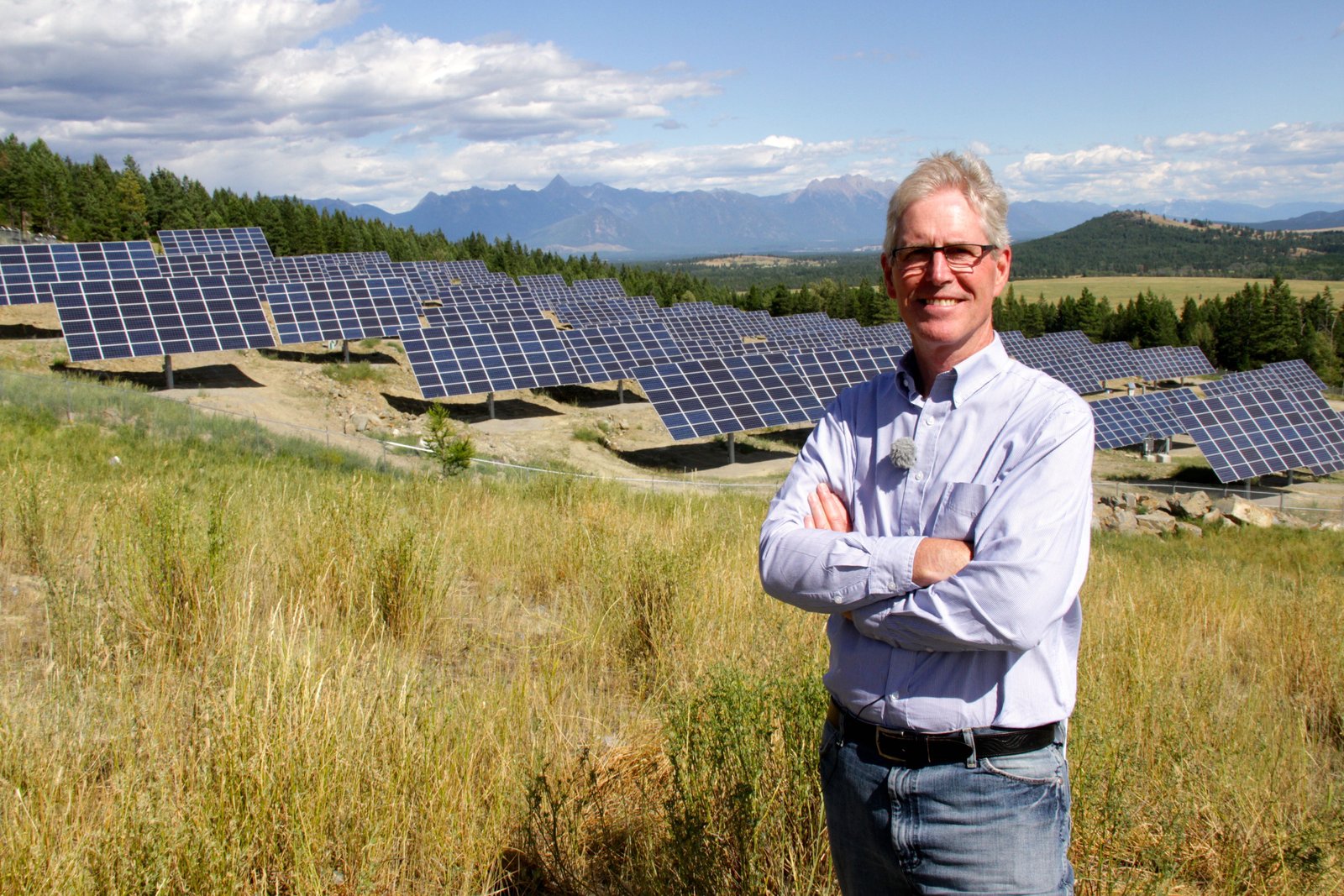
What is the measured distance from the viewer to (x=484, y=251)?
75688 millimetres

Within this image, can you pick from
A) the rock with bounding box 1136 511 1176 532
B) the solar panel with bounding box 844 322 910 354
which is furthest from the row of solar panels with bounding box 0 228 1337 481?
the rock with bounding box 1136 511 1176 532

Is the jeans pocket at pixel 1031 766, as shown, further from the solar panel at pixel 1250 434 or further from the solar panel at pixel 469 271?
the solar panel at pixel 469 271

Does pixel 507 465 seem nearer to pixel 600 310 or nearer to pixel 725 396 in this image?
pixel 725 396

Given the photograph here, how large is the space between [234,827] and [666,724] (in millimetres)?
1563

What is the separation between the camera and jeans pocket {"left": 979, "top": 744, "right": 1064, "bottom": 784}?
1.97m

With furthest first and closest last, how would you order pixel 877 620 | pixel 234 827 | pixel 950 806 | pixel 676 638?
pixel 676 638
pixel 234 827
pixel 877 620
pixel 950 806

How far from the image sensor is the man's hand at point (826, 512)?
2.48m

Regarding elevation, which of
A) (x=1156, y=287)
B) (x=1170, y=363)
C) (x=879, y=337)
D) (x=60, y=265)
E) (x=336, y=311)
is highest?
(x=1156, y=287)

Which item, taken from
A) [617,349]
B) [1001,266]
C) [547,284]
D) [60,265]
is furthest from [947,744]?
[547,284]

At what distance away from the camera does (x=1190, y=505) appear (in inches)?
905

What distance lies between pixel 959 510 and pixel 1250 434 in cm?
3524

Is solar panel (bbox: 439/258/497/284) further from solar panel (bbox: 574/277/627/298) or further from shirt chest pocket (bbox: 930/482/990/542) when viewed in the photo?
shirt chest pocket (bbox: 930/482/990/542)

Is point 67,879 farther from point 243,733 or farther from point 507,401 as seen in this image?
point 507,401

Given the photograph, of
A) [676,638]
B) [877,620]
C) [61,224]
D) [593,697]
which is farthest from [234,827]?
[61,224]
